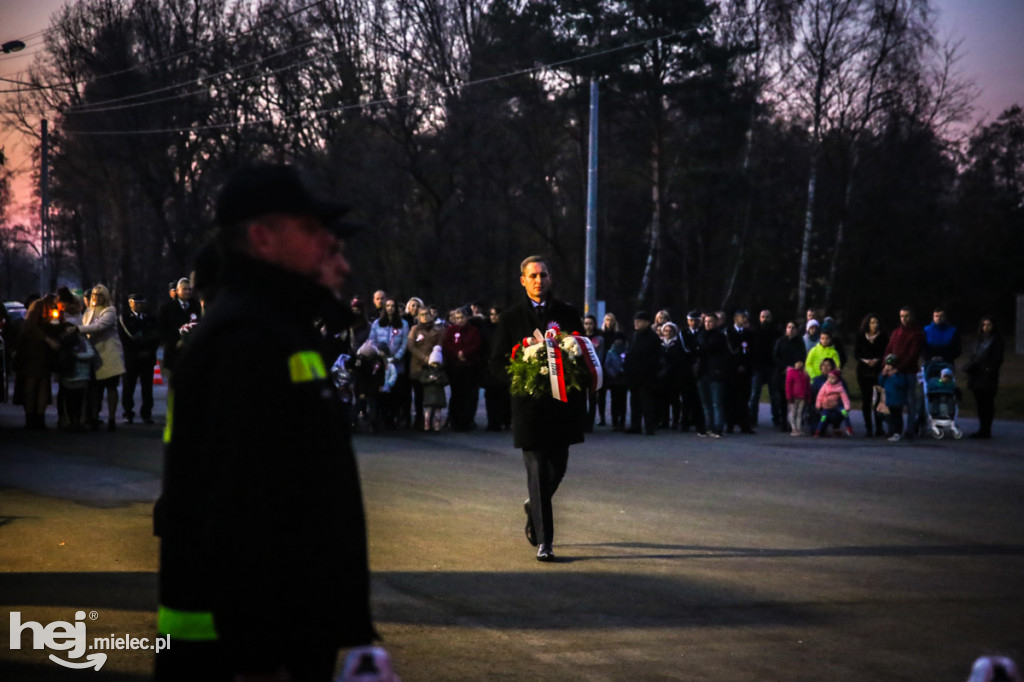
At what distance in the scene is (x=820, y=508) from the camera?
1153 centimetres

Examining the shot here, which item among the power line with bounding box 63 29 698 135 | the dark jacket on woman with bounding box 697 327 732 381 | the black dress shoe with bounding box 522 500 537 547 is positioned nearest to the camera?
the black dress shoe with bounding box 522 500 537 547

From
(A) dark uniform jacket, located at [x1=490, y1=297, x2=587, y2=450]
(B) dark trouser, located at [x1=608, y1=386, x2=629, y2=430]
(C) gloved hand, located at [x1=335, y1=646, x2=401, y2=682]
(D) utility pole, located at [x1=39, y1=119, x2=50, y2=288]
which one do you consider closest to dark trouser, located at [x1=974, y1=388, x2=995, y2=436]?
(B) dark trouser, located at [x1=608, y1=386, x2=629, y2=430]

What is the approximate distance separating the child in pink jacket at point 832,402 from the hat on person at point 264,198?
16.9 metres

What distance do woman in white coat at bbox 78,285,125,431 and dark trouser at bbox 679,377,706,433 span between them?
870 cm

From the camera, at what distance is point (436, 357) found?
19172 millimetres

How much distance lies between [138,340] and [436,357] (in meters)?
4.54

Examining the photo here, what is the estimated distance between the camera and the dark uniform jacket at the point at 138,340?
1905cm

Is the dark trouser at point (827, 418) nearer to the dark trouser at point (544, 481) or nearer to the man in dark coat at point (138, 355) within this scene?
the man in dark coat at point (138, 355)

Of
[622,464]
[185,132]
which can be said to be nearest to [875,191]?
[185,132]

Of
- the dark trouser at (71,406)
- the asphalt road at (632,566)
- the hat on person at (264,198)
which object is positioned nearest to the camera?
the hat on person at (264,198)

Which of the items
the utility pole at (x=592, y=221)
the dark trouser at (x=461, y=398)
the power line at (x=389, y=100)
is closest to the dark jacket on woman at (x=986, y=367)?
the dark trouser at (x=461, y=398)

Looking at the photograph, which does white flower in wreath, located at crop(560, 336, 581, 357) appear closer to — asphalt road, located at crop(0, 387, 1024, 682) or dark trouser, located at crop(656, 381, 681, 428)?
asphalt road, located at crop(0, 387, 1024, 682)

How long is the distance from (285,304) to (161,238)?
4535 centimetres

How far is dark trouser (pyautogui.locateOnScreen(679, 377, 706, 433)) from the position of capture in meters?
19.8
